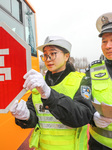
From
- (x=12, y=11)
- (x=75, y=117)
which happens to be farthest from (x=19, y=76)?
(x=12, y=11)

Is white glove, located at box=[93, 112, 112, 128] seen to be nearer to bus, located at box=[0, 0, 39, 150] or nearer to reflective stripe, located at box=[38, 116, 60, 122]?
reflective stripe, located at box=[38, 116, 60, 122]

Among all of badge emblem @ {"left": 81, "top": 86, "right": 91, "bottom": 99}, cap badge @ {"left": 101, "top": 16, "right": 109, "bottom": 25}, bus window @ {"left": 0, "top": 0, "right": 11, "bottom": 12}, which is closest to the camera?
badge emblem @ {"left": 81, "top": 86, "right": 91, "bottom": 99}

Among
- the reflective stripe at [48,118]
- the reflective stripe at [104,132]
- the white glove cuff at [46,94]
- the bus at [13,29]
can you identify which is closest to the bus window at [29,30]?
the bus at [13,29]

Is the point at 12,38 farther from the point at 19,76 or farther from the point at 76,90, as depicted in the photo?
the point at 76,90

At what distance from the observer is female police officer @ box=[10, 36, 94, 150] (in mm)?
1233

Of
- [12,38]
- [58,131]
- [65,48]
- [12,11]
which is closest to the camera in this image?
[12,38]

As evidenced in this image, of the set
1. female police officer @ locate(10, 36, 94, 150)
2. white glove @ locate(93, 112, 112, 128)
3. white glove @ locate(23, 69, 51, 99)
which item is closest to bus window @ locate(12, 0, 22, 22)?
female police officer @ locate(10, 36, 94, 150)

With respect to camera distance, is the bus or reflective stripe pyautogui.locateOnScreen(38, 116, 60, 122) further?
the bus

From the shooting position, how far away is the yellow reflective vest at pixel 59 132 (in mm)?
1368

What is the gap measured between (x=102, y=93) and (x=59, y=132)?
1.88 ft

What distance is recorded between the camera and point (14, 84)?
2.99 feet

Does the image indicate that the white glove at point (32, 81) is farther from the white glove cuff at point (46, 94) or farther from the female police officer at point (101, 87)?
→ the female police officer at point (101, 87)

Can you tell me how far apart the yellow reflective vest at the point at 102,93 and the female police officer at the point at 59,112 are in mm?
189

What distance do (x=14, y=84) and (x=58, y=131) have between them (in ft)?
2.35
